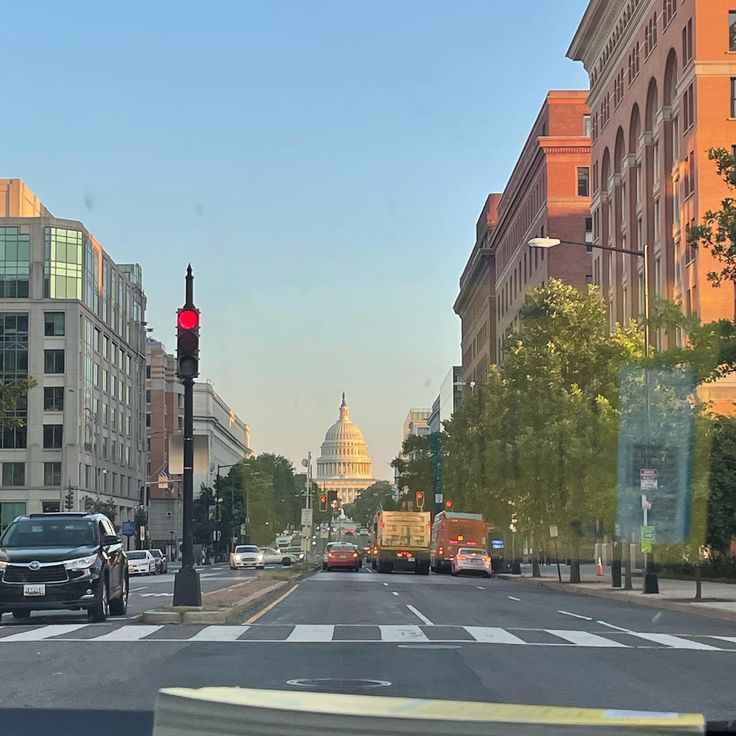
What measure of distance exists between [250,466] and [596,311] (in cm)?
12753

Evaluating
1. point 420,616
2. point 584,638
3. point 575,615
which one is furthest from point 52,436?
point 584,638

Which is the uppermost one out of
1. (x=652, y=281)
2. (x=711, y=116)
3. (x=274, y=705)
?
(x=711, y=116)

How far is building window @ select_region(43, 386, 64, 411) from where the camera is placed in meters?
94.9

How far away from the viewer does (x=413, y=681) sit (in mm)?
12219

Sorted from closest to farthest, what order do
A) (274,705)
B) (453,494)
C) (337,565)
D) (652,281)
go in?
(274,705) < (652,281) < (337,565) < (453,494)

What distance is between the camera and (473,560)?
2474 inches

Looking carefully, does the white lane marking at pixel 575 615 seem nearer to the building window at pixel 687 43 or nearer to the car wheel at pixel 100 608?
the car wheel at pixel 100 608

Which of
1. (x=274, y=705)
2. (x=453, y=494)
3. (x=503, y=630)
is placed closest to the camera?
(x=274, y=705)

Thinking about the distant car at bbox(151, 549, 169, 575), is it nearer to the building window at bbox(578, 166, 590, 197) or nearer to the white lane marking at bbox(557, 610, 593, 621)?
the building window at bbox(578, 166, 590, 197)

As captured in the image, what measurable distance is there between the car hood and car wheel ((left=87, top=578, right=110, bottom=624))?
609 mm

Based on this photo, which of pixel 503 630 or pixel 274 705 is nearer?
pixel 274 705

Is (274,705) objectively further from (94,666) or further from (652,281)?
(652,281)

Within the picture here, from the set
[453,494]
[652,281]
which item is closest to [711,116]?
[652,281]

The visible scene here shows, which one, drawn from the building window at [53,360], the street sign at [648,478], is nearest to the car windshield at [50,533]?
the street sign at [648,478]
